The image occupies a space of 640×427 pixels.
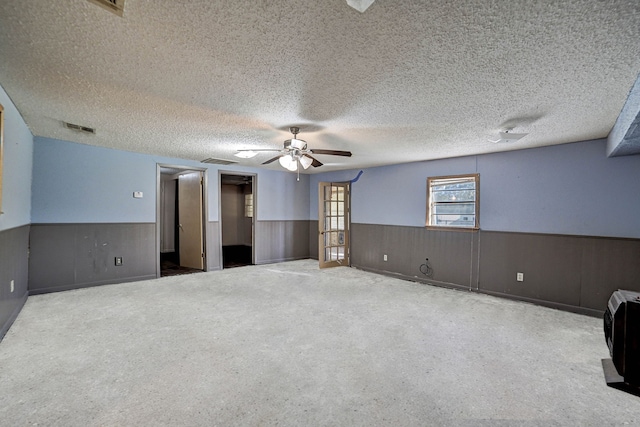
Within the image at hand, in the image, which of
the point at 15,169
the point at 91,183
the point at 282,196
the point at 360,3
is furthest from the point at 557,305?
the point at 91,183

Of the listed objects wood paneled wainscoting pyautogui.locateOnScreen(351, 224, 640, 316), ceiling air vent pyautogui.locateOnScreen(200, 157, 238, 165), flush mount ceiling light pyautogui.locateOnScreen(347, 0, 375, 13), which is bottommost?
wood paneled wainscoting pyautogui.locateOnScreen(351, 224, 640, 316)

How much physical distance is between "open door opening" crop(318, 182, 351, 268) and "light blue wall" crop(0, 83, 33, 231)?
4778 millimetres

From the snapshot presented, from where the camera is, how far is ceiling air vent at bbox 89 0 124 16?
4.40ft

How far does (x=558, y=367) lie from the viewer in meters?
2.34

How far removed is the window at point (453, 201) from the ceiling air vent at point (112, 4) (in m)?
4.85

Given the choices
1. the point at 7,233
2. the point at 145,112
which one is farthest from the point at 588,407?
the point at 7,233

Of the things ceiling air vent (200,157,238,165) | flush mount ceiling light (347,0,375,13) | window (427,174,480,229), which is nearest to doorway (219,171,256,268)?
ceiling air vent (200,157,238,165)

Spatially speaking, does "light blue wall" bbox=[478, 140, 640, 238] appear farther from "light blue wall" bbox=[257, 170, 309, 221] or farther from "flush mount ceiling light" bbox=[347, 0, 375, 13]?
"light blue wall" bbox=[257, 170, 309, 221]

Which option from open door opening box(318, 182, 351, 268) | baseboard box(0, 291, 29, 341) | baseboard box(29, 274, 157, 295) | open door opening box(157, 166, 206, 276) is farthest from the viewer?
open door opening box(318, 182, 351, 268)

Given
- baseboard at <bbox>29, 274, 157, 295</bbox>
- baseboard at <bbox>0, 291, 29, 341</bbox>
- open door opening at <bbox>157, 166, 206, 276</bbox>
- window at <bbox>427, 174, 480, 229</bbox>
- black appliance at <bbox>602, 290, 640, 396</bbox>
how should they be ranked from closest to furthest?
black appliance at <bbox>602, 290, 640, 396</bbox> → baseboard at <bbox>0, 291, 29, 341</bbox> → baseboard at <bbox>29, 274, 157, 295</bbox> → window at <bbox>427, 174, 480, 229</bbox> → open door opening at <bbox>157, 166, 206, 276</bbox>

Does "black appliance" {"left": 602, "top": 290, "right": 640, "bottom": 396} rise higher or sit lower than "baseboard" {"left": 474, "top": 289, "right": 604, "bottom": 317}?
higher

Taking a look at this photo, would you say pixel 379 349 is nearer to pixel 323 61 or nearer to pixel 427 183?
pixel 323 61

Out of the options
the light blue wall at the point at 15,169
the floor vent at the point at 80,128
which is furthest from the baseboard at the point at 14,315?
the floor vent at the point at 80,128

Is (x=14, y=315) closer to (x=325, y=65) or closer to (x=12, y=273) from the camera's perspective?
(x=12, y=273)
